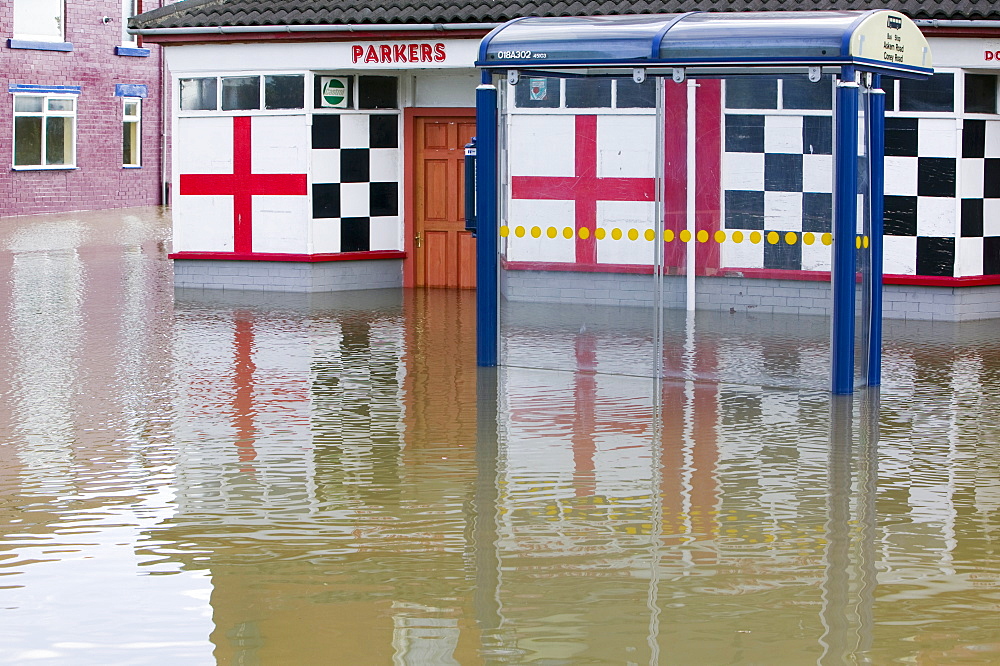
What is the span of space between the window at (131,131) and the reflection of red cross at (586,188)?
24.4 meters

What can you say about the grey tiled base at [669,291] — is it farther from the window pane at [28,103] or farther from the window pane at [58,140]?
the window pane at [58,140]

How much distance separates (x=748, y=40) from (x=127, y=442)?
456cm

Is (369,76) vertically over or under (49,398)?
over

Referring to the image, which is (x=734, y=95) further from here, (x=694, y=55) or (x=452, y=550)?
(x=452, y=550)

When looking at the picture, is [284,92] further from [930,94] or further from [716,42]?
[716,42]

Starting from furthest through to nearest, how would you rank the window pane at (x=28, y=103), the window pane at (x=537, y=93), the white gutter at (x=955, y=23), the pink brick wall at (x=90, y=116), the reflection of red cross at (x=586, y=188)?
1. the window pane at (x=28, y=103)
2. the pink brick wall at (x=90, y=116)
3. the white gutter at (x=955, y=23)
4. the window pane at (x=537, y=93)
5. the reflection of red cross at (x=586, y=188)

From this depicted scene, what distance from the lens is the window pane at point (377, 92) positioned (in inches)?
649

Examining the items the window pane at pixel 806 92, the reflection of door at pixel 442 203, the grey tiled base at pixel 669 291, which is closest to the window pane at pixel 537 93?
the grey tiled base at pixel 669 291

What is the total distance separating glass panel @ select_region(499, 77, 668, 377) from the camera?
1063 centimetres

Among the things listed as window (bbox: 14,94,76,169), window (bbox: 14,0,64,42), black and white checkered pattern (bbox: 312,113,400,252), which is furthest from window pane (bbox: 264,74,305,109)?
window (bbox: 14,0,64,42)

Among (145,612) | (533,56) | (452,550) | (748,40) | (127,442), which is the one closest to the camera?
(145,612)

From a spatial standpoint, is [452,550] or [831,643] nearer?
[831,643]

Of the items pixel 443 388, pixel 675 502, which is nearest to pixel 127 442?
pixel 443 388

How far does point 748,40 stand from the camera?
32.0ft
